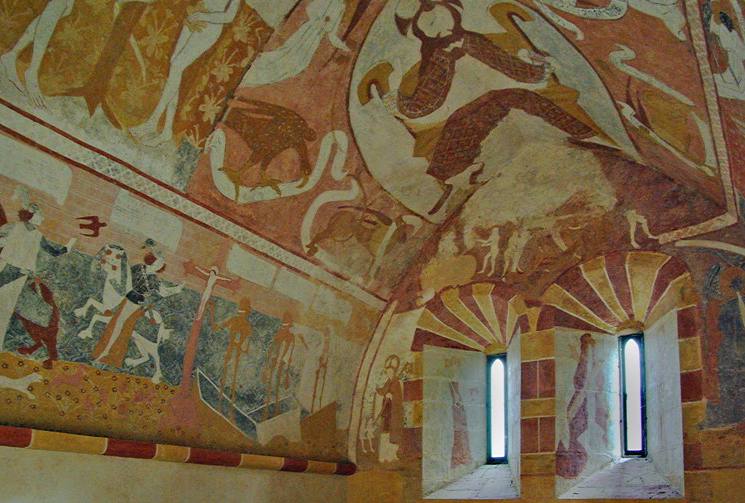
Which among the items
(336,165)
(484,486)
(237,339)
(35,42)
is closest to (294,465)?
(237,339)

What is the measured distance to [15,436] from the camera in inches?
264

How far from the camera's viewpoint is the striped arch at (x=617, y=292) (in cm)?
863

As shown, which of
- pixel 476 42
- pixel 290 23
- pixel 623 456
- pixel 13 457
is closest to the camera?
pixel 13 457

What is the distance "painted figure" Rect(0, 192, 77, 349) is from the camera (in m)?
6.83

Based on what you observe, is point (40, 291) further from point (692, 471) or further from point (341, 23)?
point (692, 471)

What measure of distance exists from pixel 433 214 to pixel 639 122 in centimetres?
272

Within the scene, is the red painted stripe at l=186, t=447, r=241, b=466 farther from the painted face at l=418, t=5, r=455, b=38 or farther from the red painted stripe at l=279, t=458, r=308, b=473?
the painted face at l=418, t=5, r=455, b=38

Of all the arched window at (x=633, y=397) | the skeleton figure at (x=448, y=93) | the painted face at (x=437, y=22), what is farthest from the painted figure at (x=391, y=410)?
the painted face at (x=437, y=22)

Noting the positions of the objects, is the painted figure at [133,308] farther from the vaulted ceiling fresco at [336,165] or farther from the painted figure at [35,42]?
the painted figure at [35,42]

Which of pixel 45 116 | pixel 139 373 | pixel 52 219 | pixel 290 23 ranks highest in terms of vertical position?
pixel 290 23

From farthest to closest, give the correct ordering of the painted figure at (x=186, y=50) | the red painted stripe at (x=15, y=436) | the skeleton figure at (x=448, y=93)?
the skeleton figure at (x=448, y=93), the painted figure at (x=186, y=50), the red painted stripe at (x=15, y=436)

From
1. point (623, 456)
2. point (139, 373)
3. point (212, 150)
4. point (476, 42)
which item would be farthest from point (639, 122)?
point (139, 373)

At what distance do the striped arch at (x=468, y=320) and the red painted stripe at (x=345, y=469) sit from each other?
1.48 m

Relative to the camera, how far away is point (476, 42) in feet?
26.8
